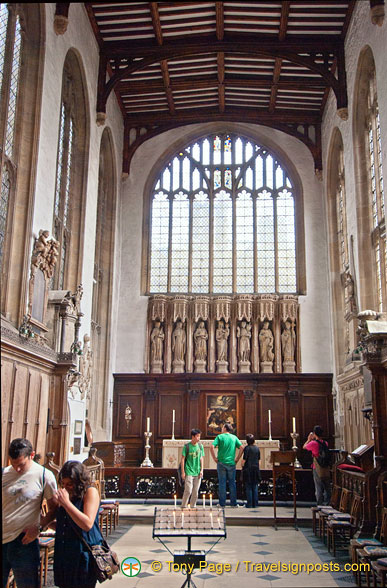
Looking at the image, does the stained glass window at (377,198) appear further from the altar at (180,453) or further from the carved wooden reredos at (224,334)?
the altar at (180,453)

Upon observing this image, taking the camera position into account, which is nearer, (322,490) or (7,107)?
(7,107)

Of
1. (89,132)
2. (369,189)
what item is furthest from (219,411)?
(89,132)

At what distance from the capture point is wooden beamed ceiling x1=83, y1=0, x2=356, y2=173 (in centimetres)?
1309

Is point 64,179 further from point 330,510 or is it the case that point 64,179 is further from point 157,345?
point 330,510

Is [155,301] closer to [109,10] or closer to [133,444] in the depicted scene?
[133,444]

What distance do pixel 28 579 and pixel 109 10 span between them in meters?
12.1

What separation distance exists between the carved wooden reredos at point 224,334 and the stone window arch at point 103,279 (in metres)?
1.29

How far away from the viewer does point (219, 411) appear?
1544 cm

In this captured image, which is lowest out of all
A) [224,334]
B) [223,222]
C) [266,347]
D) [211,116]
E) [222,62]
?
[266,347]

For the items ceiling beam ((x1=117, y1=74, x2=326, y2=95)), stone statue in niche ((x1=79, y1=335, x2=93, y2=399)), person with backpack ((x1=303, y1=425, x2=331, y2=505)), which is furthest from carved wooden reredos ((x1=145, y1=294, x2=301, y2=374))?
person with backpack ((x1=303, y1=425, x2=331, y2=505))

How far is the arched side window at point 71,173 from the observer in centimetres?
1228

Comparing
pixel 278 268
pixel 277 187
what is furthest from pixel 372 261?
pixel 277 187

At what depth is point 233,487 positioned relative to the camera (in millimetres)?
9992

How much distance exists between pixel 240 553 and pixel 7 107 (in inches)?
282
